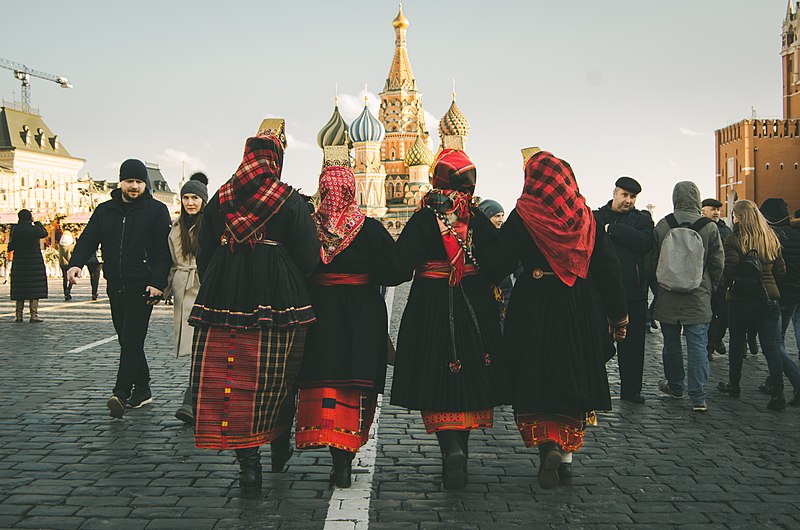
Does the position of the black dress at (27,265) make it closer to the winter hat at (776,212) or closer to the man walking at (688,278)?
the man walking at (688,278)

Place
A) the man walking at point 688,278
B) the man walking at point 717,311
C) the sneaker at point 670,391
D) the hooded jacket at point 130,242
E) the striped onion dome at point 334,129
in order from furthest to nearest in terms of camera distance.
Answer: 1. the striped onion dome at point 334,129
2. the man walking at point 717,311
3. the sneaker at point 670,391
4. the man walking at point 688,278
5. the hooded jacket at point 130,242

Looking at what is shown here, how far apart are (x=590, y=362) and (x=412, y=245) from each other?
131 centimetres

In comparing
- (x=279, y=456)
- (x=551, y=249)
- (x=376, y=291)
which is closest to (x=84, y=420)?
(x=279, y=456)

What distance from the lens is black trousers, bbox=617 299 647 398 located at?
7.83m

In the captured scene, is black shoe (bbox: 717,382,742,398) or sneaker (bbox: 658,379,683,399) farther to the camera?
black shoe (bbox: 717,382,742,398)

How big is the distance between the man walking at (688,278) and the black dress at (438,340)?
2791 mm

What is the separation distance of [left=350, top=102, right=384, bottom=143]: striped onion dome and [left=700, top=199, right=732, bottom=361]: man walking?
84615 millimetres

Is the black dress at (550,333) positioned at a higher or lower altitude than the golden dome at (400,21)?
lower

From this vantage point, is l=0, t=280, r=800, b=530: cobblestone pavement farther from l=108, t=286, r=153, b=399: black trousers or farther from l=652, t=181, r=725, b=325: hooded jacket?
l=652, t=181, r=725, b=325: hooded jacket

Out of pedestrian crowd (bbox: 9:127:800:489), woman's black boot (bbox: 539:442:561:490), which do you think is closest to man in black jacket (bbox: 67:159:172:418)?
pedestrian crowd (bbox: 9:127:800:489)

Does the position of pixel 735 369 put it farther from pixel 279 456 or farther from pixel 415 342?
pixel 279 456

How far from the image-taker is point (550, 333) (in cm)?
545

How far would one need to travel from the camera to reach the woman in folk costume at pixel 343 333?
522cm

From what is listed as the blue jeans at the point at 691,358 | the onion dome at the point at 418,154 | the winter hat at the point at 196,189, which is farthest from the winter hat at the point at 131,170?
the onion dome at the point at 418,154
